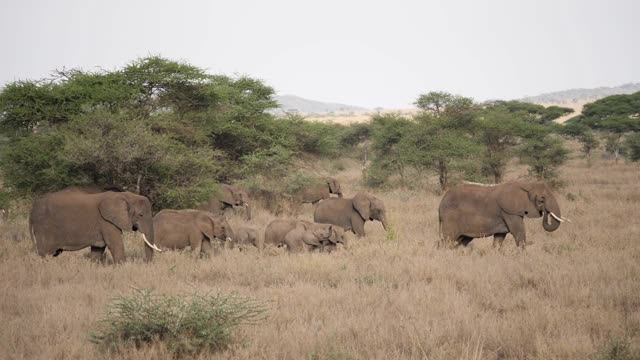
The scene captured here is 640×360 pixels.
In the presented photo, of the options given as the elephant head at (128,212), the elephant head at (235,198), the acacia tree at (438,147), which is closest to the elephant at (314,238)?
the elephant head at (128,212)

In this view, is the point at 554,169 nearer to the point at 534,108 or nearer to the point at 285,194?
the point at 285,194

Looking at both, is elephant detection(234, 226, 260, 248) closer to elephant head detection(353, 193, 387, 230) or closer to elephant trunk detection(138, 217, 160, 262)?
elephant head detection(353, 193, 387, 230)

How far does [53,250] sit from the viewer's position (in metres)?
10.1

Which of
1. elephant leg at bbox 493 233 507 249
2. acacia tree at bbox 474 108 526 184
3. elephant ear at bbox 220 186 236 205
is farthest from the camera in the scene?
acacia tree at bbox 474 108 526 184

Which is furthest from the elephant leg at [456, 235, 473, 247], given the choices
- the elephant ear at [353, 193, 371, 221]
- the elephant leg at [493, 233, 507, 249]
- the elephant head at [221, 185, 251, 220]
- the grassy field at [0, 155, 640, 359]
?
the elephant head at [221, 185, 251, 220]

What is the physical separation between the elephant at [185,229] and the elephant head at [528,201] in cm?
621

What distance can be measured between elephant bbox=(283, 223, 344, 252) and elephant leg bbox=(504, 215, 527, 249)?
3.63m

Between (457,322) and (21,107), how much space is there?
1257 centimetres

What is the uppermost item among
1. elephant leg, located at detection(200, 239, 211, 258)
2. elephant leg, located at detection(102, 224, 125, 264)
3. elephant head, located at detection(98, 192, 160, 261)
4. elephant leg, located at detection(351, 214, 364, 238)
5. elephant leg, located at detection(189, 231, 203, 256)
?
elephant head, located at detection(98, 192, 160, 261)

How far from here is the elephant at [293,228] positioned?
12.6 metres

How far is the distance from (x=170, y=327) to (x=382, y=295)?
10.3 feet

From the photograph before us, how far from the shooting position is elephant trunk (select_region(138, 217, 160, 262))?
33.6 feet

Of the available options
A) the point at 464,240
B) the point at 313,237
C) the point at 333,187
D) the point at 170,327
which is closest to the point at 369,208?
the point at 313,237

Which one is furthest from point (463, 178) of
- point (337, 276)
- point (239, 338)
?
point (239, 338)
